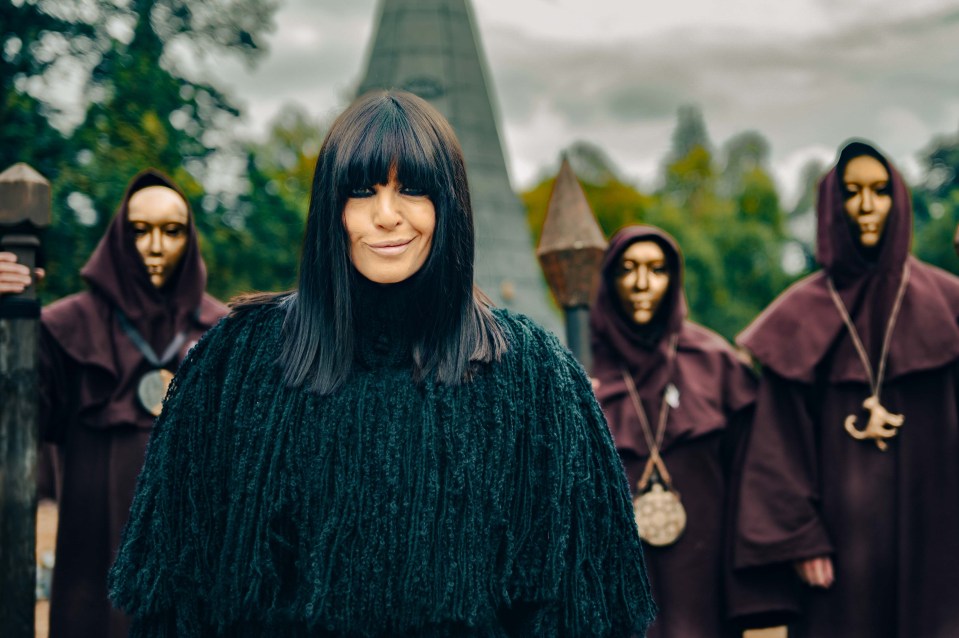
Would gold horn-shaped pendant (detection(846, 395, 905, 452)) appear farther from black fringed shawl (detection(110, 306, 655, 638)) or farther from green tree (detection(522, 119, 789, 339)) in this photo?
green tree (detection(522, 119, 789, 339))

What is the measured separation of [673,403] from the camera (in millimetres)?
4574

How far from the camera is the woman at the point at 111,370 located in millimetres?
4309

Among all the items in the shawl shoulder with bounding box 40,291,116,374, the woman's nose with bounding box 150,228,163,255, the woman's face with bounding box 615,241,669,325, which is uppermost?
the woman's nose with bounding box 150,228,163,255

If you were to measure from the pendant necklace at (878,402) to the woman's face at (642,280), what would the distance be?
0.82m

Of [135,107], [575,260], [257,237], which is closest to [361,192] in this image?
[575,260]

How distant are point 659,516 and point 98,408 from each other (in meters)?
2.42

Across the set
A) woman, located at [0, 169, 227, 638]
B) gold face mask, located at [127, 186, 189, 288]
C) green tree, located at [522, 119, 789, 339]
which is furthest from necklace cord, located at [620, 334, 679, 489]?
green tree, located at [522, 119, 789, 339]

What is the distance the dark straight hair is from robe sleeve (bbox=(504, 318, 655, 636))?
0.18 m

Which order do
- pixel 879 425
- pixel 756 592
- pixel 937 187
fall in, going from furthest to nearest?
pixel 937 187 → pixel 756 592 → pixel 879 425

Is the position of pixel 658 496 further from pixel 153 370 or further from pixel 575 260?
pixel 153 370

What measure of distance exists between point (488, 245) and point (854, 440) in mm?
7786

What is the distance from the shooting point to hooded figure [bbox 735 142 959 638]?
13.5 ft

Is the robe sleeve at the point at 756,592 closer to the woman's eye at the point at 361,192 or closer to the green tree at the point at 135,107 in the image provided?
the woman's eye at the point at 361,192

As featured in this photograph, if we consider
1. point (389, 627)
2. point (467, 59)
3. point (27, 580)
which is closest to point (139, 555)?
point (389, 627)
